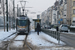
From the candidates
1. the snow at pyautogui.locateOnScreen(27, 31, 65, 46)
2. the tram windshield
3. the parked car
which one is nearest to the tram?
the tram windshield

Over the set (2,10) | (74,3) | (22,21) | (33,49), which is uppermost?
(74,3)

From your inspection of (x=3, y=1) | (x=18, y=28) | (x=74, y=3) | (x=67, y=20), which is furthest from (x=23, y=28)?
(x=67, y=20)

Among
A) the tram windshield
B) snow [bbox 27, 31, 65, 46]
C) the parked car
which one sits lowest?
snow [bbox 27, 31, 65, 46]

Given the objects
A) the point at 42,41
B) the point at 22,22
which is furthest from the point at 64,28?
the point at 42,41

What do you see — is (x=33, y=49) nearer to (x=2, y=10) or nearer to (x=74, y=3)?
(x=2, y=10)

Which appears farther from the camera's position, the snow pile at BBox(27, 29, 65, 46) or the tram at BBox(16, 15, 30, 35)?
the tram at BBox(16, 15, 30, 35)

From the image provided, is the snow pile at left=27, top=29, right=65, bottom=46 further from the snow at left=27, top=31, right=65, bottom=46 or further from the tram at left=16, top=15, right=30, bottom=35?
the tram at left=16, top=15, right=30, bottom=35

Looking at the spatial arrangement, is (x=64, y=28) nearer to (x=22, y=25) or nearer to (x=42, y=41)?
(x=22, y=25)

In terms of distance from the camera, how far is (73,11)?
59.8m

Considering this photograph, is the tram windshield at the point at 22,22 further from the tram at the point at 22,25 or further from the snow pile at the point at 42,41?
the snow pile at the point at 42,41

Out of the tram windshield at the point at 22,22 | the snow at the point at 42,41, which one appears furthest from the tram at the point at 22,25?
the snow at the point at 42,41

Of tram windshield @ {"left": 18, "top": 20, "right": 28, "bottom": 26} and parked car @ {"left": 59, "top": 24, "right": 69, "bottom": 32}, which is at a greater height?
tram windshield @ {"left": 18, "top": 20, "right": 28, "bottom": 26}

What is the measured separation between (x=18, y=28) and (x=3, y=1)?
6.13 metres

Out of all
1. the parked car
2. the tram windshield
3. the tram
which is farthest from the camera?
the parked car
